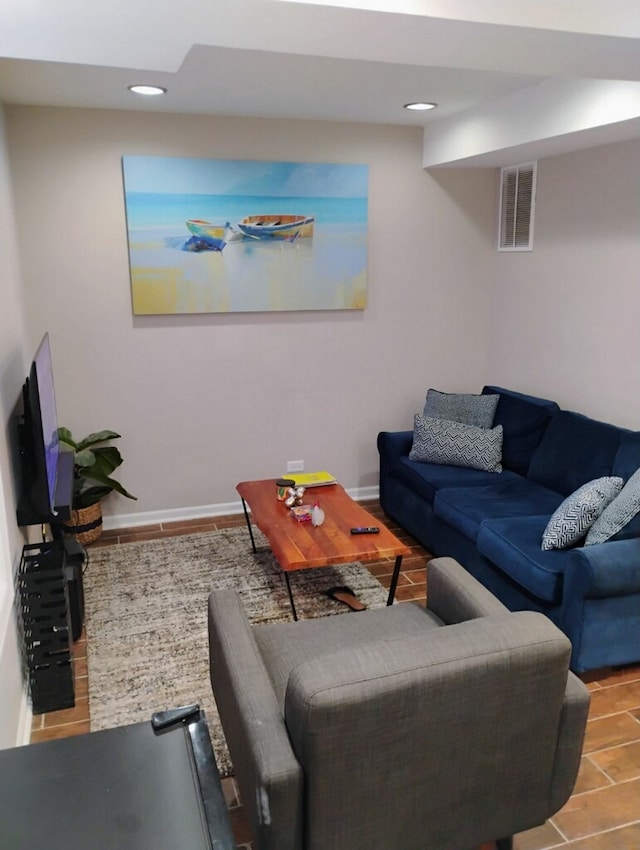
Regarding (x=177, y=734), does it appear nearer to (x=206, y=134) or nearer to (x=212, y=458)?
(x=212, y=458)

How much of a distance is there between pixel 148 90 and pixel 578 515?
9.51ft

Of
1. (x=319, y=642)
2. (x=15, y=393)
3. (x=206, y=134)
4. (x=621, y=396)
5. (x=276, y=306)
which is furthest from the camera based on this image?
(x=276, y=306)

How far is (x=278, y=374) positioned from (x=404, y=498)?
46.2 inches

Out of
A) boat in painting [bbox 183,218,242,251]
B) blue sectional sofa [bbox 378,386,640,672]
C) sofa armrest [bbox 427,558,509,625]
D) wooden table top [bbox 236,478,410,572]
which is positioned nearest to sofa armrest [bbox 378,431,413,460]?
blue sectional sofa [bbox 378,386,640,672]

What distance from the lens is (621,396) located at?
12.5ft

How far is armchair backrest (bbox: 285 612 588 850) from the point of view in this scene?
1531mm

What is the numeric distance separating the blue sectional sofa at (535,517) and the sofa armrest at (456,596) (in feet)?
2.01

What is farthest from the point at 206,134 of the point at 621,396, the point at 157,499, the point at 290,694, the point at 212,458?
the point at 290,694

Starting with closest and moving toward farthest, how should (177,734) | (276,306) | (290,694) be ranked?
(177,734), (290,694), (276,306)

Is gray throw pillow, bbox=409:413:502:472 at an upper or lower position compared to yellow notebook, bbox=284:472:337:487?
upper

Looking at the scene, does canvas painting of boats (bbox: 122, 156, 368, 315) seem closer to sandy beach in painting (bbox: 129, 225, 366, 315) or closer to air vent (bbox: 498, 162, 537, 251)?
sandy beach in painting (bbox: 129, 225, 366, 315)

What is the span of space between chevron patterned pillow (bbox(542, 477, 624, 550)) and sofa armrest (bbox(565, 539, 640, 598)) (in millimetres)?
202

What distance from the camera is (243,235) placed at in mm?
4328

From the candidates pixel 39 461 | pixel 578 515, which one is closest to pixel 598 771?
pixel 578 515
